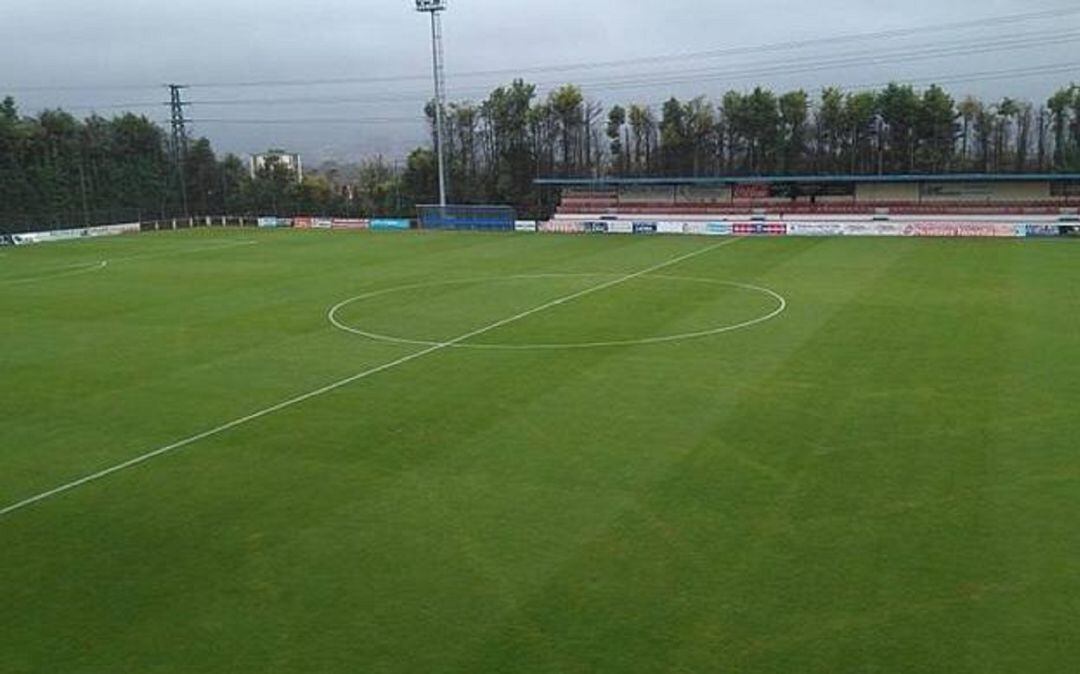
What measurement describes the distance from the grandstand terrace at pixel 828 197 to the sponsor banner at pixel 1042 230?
12.7 feet

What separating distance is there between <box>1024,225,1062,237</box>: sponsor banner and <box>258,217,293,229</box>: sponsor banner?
42.1m

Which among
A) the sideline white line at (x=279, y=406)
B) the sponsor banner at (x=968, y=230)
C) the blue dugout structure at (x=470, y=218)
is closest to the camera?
the sideline white line at (x=279, y=406)

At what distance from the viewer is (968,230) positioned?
156 ft

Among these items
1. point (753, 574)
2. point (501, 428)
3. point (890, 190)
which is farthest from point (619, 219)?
point (753, 574)

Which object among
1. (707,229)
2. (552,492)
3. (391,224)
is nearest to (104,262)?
(391,224)

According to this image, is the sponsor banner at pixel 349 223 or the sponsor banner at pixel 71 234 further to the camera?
the sponsor banner at pixel 349 223

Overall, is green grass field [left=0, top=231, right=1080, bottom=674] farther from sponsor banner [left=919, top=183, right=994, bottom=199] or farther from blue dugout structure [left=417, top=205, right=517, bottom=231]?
blue dugout structure [left=417, top=205, right=517, bottom=231]

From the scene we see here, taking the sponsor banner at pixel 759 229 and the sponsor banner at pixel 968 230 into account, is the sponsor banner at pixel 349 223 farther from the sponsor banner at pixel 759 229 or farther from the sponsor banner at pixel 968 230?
the sponsor banner at pixel 968 230

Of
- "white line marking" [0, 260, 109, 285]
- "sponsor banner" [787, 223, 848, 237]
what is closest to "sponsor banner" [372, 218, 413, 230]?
"white line marking" [0, 260, 109, 285]

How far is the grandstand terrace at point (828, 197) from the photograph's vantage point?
2090 inches

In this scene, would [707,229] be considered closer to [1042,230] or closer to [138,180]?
[1042,230]

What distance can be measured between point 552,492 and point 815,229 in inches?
1622

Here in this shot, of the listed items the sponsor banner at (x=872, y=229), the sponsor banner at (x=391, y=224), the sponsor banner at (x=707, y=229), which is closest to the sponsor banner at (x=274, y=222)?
the sponsor banner at (x=391, y=224)

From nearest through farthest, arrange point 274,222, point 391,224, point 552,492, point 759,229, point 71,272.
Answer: point 552,492 → point 71,272 → point 759,229 → point 391,224 → point 274,222
